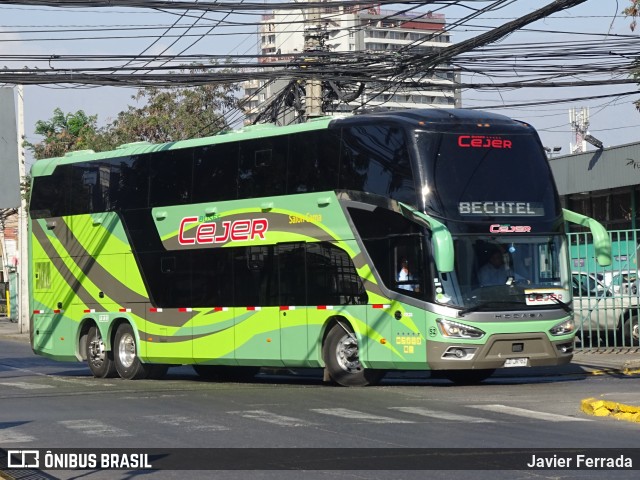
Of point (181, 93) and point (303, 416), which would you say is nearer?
point (303, 416)

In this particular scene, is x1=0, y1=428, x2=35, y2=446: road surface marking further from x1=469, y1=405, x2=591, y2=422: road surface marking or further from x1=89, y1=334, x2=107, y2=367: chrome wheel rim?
x1=89, y1=334, x2=107, y2=367: chrome wheel rim

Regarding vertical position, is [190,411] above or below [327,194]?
below

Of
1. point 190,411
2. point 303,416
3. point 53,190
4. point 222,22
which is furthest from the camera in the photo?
point 53,190

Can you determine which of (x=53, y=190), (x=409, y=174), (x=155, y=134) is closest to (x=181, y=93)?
(x=155, y=134)

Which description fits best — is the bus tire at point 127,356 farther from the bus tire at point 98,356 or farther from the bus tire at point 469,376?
the bus tire at point 469,376

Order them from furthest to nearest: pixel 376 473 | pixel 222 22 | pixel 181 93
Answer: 1. pixel 181 93
2. pixel 222 22
3. pixel 376 473

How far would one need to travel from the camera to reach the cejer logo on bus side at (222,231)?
2067 centimetres

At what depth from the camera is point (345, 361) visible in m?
19.4

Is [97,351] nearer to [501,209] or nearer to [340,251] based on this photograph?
[340,251]

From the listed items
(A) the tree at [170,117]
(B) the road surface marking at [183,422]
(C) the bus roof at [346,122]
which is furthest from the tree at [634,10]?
(A) the tree at [170,117]

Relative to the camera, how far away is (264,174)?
67.8 feet

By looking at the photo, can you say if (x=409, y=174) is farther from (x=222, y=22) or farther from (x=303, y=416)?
(x=222, y=22)

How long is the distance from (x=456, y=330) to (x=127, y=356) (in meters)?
8.02

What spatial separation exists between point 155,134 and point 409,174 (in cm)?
2715
